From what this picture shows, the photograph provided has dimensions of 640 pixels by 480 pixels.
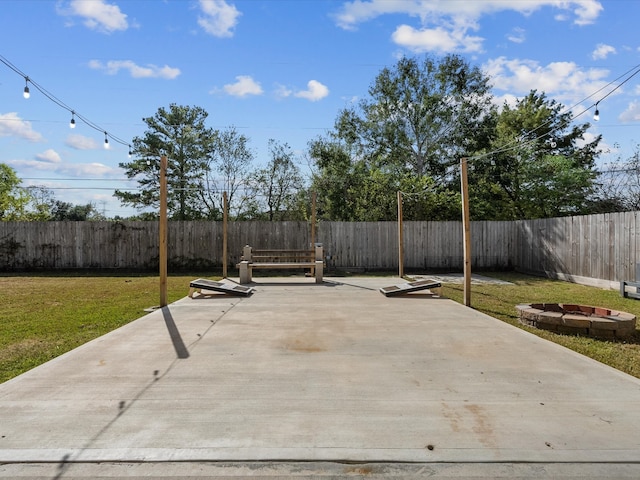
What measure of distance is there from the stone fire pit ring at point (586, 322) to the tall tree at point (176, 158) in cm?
1635

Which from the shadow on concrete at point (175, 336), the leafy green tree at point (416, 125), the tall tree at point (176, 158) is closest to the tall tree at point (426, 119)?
the leafy green tree at point (416, 125)

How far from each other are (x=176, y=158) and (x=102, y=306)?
14661 mm

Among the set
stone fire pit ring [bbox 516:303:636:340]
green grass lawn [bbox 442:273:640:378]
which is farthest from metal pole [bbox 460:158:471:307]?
stone fire pit ring [bbox 516:303:636:340]

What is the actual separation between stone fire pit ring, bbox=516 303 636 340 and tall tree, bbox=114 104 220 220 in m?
16.3

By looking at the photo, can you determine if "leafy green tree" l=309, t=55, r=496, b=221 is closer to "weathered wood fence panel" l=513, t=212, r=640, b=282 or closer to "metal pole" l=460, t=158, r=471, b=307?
"weathered wood fence panel" l=513, t=212, r=640, b=282

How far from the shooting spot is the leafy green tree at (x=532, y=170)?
712 inches

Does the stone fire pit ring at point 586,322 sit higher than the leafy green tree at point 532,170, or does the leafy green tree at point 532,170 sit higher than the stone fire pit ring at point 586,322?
the leafy green tree at point 532,170

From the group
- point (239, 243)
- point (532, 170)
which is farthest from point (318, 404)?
point (532, 170)

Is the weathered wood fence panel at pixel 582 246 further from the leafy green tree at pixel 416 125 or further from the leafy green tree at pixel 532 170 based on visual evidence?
the leafy green tree at pixel 416 125

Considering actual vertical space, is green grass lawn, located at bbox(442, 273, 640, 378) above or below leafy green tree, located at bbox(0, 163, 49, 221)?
below

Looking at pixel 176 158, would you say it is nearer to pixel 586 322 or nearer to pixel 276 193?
pixel 276 193

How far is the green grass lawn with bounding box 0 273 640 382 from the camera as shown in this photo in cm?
453

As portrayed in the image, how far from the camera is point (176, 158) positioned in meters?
20.8

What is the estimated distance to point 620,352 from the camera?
457 cm
